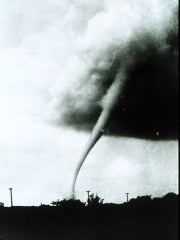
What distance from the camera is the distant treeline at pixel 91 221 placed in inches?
881

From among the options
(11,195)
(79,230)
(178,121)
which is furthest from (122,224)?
(11,195)

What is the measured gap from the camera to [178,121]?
8531mm

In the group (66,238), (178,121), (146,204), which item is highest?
(178,121)

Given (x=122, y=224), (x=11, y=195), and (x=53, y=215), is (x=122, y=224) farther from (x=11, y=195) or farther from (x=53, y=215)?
(x=11, y=195)

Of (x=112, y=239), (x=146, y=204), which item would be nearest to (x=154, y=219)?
(x=146, y=204)

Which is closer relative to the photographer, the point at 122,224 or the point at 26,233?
the point at 122,224

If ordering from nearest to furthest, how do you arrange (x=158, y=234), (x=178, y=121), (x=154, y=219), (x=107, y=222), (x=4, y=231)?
(x=178, y=121) → (x=158, y=234) → (x=154, y=219) → (x=107, y=222) → (x=4, y=231)

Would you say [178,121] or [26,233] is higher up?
[178,121]

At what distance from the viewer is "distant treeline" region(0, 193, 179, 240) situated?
22386 mm

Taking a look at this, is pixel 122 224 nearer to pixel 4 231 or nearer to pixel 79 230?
pixel 79 230

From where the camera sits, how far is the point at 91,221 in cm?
2430

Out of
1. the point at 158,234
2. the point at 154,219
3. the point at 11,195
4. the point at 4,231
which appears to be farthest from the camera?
the point at 11,195

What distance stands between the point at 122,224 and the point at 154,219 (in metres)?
2.14

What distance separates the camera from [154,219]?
73.4ft
